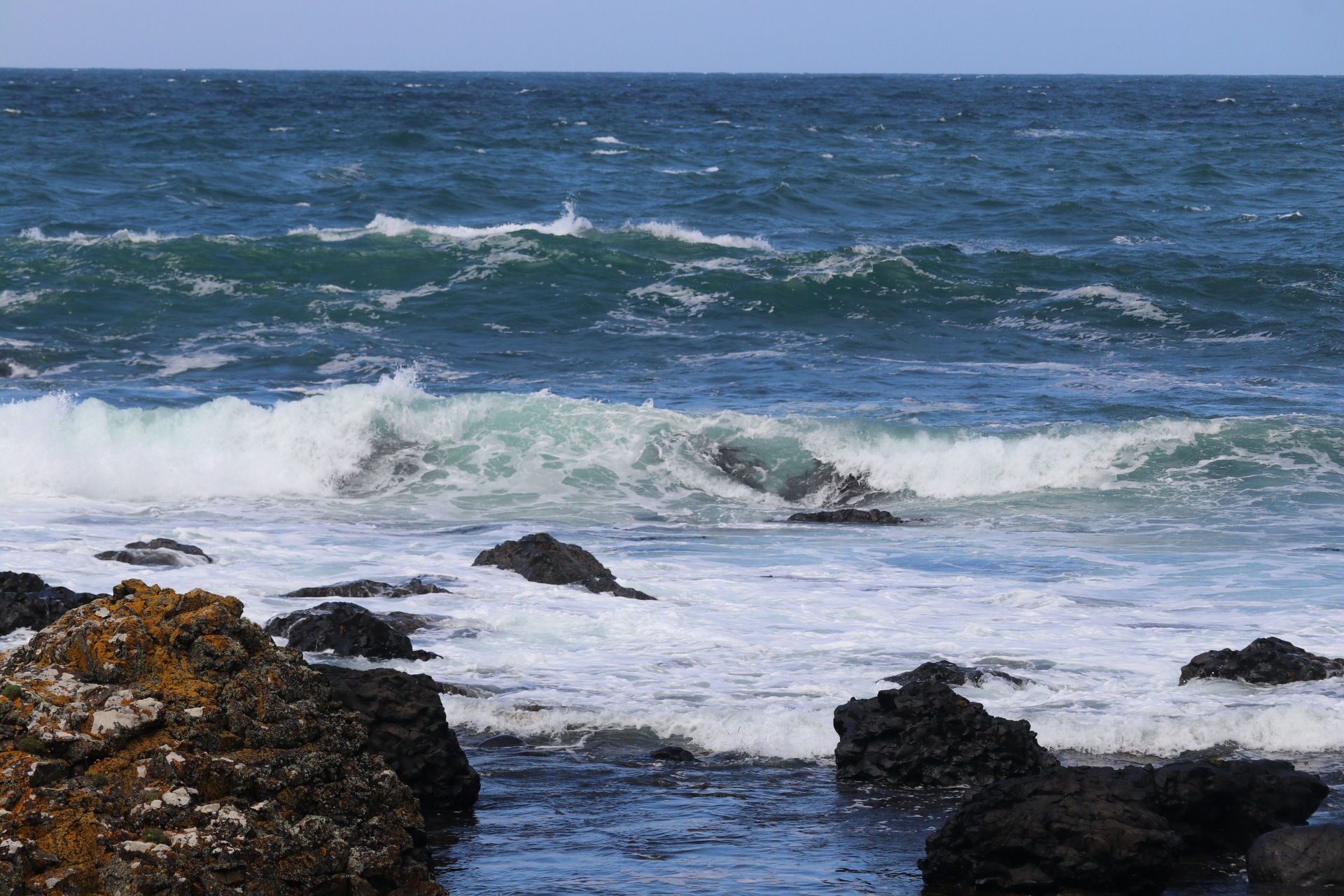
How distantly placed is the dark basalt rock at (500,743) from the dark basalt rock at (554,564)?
301 cm

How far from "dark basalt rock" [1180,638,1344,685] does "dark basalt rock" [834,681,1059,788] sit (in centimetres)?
210

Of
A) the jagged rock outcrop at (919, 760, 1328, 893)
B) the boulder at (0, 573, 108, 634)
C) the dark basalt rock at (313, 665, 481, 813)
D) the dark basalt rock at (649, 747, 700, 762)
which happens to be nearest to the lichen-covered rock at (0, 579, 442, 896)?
the dark basalt rock at (313, 665, 481, 813)

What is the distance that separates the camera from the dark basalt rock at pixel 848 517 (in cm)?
1393

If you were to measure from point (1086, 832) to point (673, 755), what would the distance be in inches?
92.1

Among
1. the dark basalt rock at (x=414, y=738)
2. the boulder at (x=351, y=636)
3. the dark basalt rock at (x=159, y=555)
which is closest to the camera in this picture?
Answer: the dark basalt rock at (x=414, y=738)

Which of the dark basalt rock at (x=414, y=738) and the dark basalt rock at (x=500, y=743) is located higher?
the dark basalt rock at (x=414, y=738)

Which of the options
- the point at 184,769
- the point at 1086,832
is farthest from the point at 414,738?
the point at 1086,832

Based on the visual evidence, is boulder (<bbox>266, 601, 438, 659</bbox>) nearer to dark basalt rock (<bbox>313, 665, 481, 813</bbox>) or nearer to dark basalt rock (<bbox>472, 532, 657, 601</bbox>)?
dark basalt rock (<bbox>472, 532, 657, 601</bbox>)

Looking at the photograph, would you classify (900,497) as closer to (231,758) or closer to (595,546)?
(595,546)

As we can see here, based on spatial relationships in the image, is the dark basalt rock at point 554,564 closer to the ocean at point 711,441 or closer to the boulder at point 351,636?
the ocean at point 711,441

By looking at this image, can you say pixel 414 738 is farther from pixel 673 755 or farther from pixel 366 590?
pixel 366 590

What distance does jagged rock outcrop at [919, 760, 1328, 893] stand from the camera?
5418mm

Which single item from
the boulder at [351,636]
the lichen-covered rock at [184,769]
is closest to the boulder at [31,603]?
the boulder at [351,636]

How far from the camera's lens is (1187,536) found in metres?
13.3
